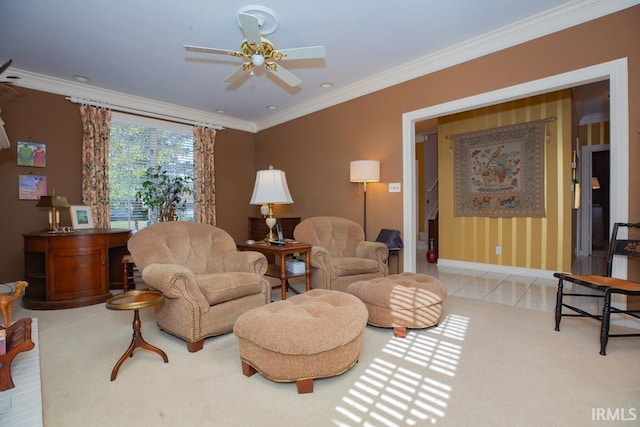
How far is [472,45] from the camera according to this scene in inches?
A: 134

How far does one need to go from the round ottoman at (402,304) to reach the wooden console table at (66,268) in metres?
3.02

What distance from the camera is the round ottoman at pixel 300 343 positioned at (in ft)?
5.76

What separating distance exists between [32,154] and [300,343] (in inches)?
180

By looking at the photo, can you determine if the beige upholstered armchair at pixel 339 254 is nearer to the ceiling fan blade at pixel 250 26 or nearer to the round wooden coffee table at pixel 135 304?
the round wooden coffee table at pixel 135 304

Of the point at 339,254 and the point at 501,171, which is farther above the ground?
the point at 501,171

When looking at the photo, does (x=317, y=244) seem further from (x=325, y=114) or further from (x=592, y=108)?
(x=592, y=108)

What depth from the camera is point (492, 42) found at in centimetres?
329

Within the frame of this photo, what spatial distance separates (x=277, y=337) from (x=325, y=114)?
4.07 metres

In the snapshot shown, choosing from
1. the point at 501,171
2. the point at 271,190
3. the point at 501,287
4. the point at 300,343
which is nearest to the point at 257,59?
the point at 271,190

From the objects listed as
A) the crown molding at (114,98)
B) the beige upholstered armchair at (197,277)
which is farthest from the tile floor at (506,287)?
the crown molding at (114,98)

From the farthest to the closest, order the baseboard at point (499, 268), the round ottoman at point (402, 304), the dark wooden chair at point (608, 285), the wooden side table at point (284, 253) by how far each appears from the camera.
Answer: the baseboard at point (499, 268)
the wooden side table at point (284, 253)
the round ottoman at point (402, 304)
the dark wooden chair at point (608, 285)

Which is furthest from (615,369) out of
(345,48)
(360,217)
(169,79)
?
(169,79)

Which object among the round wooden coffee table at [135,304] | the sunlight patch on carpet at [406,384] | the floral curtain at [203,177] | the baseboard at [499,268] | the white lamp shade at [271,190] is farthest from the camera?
the floral curtain at [203,177]

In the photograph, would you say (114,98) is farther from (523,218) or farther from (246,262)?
(523,218)
